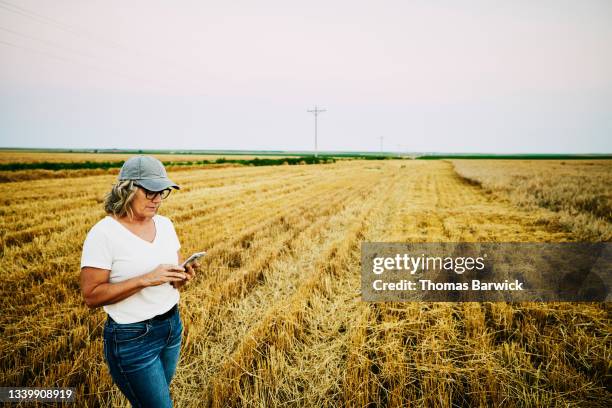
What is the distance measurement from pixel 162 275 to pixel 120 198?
56 cm

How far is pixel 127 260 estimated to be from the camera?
1.85 m

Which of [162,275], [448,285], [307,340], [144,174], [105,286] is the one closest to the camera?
[105,286]

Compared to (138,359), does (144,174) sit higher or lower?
higher

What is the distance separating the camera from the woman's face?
6.47 ft

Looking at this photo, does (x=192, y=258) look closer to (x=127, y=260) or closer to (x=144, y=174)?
(x=127, y=260)

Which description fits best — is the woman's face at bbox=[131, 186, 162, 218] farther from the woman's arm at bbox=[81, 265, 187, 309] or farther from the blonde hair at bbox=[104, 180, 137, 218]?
the woman's arm at bbox=[81, 265, 187, 309]

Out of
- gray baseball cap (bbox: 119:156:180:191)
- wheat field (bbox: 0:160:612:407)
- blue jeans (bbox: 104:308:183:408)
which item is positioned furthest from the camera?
wheat field (bbox: 0:160:612:407)

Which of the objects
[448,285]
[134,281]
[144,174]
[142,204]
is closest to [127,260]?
[134,281]

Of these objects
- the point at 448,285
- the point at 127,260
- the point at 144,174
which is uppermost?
the point at 144,174

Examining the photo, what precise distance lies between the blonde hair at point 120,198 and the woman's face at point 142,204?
3 centimetres

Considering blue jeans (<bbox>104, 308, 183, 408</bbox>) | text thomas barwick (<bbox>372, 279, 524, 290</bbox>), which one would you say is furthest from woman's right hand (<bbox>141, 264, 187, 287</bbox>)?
text thomas barwick (<bbox>372, 279, 524, 290</bbox>)

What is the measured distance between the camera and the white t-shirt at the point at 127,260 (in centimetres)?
174

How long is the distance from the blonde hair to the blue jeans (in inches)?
26.7

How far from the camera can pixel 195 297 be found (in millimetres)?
4453
